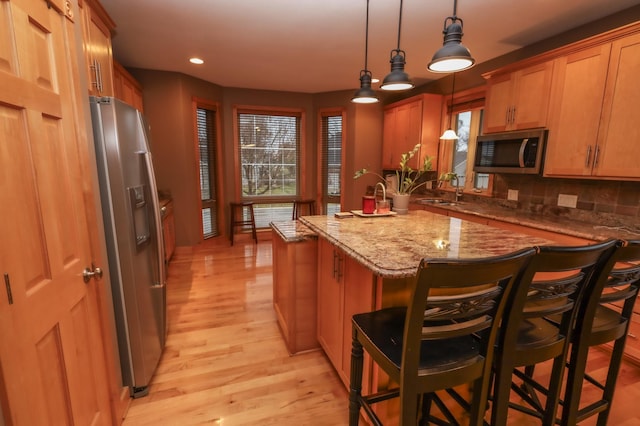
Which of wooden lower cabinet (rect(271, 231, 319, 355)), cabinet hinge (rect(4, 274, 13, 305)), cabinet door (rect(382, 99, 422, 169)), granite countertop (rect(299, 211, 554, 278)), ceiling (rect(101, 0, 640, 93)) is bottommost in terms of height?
wooden lower cabinet (rect(271, 231, 319, 355))

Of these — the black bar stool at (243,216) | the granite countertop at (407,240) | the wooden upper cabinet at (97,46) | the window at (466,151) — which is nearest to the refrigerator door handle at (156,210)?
the wooden upper cabinet at (97,46)

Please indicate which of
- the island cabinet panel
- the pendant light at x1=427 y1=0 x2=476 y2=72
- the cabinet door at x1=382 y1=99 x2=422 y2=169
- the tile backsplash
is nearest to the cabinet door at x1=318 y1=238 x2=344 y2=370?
the island cabinet panel

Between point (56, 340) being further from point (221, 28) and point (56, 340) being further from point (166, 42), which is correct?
point (166, 42)

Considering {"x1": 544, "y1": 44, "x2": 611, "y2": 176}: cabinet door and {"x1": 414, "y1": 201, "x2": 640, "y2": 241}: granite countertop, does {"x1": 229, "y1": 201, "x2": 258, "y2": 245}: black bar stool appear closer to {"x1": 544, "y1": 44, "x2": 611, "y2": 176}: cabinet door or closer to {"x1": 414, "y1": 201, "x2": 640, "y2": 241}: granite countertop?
{"x1": 414, "y1": 201, "x2": 640, "y2": 241}: granite countertop

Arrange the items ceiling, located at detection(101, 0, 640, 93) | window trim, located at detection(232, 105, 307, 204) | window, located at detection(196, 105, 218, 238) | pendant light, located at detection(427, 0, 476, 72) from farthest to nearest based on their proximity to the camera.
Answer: window trim, located at detection(232, 105, 307, 204), window, located at detection(196, 105, 218, 238), ceiling, located at detection(101, 0, 640, 93), pendant light, located at detection(427, 0, 476, 72)

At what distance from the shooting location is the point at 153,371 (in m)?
2.04

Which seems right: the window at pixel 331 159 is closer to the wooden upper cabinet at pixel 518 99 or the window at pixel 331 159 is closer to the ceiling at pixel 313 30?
the ceiling at pixel 313 30

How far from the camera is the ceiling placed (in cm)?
245

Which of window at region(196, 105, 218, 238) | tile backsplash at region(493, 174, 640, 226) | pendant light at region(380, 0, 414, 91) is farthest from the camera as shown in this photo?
window at region(196, 105, 218, 238)

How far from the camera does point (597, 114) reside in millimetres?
2455

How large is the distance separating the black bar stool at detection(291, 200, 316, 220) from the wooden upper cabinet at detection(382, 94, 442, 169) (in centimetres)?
160

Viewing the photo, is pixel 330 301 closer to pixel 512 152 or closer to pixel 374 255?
pixel 374 255

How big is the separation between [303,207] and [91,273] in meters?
4.46

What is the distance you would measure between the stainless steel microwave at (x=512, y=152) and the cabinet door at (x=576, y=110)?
0.08 m
